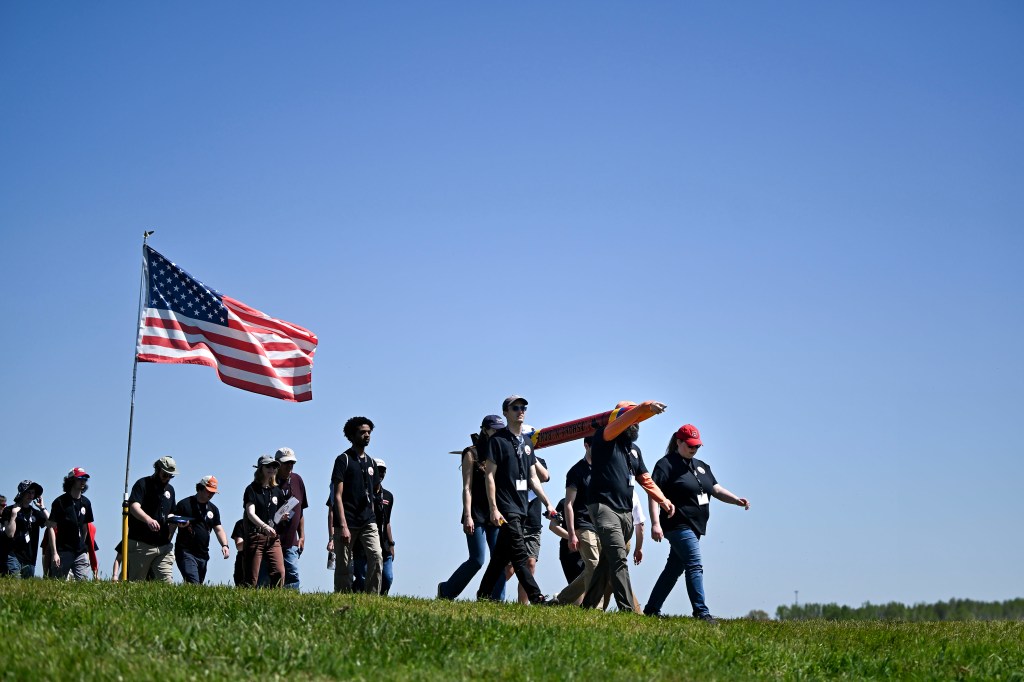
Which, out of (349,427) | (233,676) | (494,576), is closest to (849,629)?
(494,576)

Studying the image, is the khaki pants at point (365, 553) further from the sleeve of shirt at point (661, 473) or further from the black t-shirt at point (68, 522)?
the black t-shirt at point (68, 522)

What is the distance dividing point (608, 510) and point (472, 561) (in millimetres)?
1636

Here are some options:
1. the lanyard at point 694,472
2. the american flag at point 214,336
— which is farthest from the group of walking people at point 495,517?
the american flag at point 214,336

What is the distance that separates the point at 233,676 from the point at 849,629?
26.6ft

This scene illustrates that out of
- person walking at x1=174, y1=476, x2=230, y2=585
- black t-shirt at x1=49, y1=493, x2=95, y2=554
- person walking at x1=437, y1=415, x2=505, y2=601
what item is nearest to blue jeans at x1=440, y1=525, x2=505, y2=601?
person walking at x1=437, y1=415, x2=505, y2=601

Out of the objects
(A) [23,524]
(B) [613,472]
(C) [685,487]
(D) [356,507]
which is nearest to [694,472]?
(C) [685,487]

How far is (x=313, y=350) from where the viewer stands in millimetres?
19734

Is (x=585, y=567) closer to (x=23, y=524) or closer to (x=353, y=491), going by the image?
(x=353, y=491)

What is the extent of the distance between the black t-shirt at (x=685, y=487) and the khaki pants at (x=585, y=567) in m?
0.97

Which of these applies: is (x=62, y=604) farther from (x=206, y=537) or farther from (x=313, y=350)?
(x=313, y=350)

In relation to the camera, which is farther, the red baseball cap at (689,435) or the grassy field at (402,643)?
the red baseball cap at (689,435)

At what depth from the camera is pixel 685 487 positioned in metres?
14.5

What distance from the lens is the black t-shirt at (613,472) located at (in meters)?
14.4

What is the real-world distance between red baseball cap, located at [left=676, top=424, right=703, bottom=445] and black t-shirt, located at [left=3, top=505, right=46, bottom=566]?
33.7 feet
